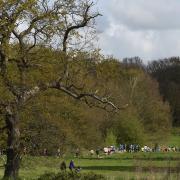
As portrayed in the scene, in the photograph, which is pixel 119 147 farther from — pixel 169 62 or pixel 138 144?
pixel 169 62

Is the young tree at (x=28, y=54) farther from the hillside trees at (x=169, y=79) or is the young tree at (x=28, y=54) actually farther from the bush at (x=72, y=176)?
the hillside trees at (x=169, y=79)

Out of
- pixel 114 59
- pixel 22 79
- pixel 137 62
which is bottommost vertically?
pixel 22 79

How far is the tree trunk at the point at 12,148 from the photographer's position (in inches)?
911

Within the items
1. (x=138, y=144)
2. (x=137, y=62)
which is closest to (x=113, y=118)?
(x=138, y=144)

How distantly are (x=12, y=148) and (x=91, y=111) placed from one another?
169 feet

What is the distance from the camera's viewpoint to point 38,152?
2216 centimetres

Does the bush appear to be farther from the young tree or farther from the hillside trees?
the hillside trees

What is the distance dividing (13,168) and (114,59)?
801cm

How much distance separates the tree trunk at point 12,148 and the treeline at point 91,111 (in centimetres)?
38

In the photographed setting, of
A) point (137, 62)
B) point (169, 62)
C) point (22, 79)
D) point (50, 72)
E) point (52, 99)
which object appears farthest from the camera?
point (169, 62)

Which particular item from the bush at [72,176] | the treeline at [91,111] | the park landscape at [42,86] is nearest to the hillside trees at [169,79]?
the treeline at [91,111]

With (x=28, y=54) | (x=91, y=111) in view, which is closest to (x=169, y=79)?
(x=91, y=111)

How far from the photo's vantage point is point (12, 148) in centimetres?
2325

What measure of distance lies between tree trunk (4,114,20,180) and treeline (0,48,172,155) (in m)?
0.38
